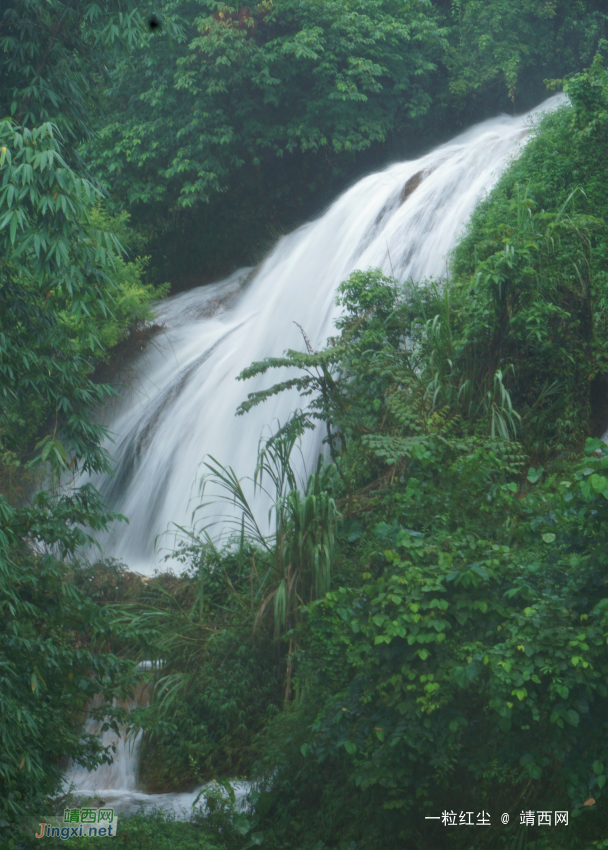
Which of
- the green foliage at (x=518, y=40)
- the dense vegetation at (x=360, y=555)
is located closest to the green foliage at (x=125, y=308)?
the dense vegetation at (x=360, y=555)

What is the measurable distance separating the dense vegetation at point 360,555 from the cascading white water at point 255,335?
2.23 feet

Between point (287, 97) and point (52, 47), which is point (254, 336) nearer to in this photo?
point (52, 47)

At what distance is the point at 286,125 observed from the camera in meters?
15.1

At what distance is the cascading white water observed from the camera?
881cm

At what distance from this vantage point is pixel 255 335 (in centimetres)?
1055

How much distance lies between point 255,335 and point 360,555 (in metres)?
5.39

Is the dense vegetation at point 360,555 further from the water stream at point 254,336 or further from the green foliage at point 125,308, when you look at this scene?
the green foliage at point 125,308

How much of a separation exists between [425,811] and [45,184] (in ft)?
11.9

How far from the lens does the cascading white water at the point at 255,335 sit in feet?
28.9

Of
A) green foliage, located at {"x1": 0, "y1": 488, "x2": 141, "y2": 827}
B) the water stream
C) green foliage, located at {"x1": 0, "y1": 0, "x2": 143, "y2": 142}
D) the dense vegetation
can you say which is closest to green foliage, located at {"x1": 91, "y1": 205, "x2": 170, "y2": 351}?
the water stream

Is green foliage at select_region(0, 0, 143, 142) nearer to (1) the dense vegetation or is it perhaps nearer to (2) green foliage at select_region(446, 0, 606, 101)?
(1) the dense vegetation

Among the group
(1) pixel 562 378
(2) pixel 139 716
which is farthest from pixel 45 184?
(1) pixel 562 378

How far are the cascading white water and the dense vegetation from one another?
680 millimetres

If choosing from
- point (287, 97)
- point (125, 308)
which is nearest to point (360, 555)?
point (125, 308)
